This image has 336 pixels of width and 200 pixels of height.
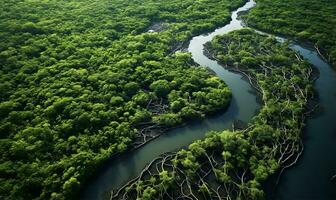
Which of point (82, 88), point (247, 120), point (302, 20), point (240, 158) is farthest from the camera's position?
point (302, 20)

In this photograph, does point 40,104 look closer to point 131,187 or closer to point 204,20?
point 131,187

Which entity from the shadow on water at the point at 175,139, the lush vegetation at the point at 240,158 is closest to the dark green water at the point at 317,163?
the lush vegetation at the point at 240,158

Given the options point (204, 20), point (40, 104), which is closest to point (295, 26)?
point (204, 20)

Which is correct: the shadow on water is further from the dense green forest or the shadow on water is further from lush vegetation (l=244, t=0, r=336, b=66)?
lush vegetation (l=244, t=0, r=336, b=66)

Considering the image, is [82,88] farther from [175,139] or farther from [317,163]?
[317,163]

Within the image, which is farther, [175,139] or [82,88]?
[82,88]

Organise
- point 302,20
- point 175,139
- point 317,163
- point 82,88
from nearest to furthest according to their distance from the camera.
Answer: point 317,163, point 175,139, point 82,88, point 302,20

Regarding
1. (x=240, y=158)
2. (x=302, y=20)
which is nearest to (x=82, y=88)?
(x=240, y=158)

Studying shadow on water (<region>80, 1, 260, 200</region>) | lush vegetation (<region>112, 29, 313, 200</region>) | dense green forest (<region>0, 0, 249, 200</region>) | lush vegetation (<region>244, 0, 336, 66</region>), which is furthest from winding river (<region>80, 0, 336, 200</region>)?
lush vegetation (<region>244, 0, 336, 66</region>)

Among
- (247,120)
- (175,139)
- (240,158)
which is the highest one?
(240,158)
